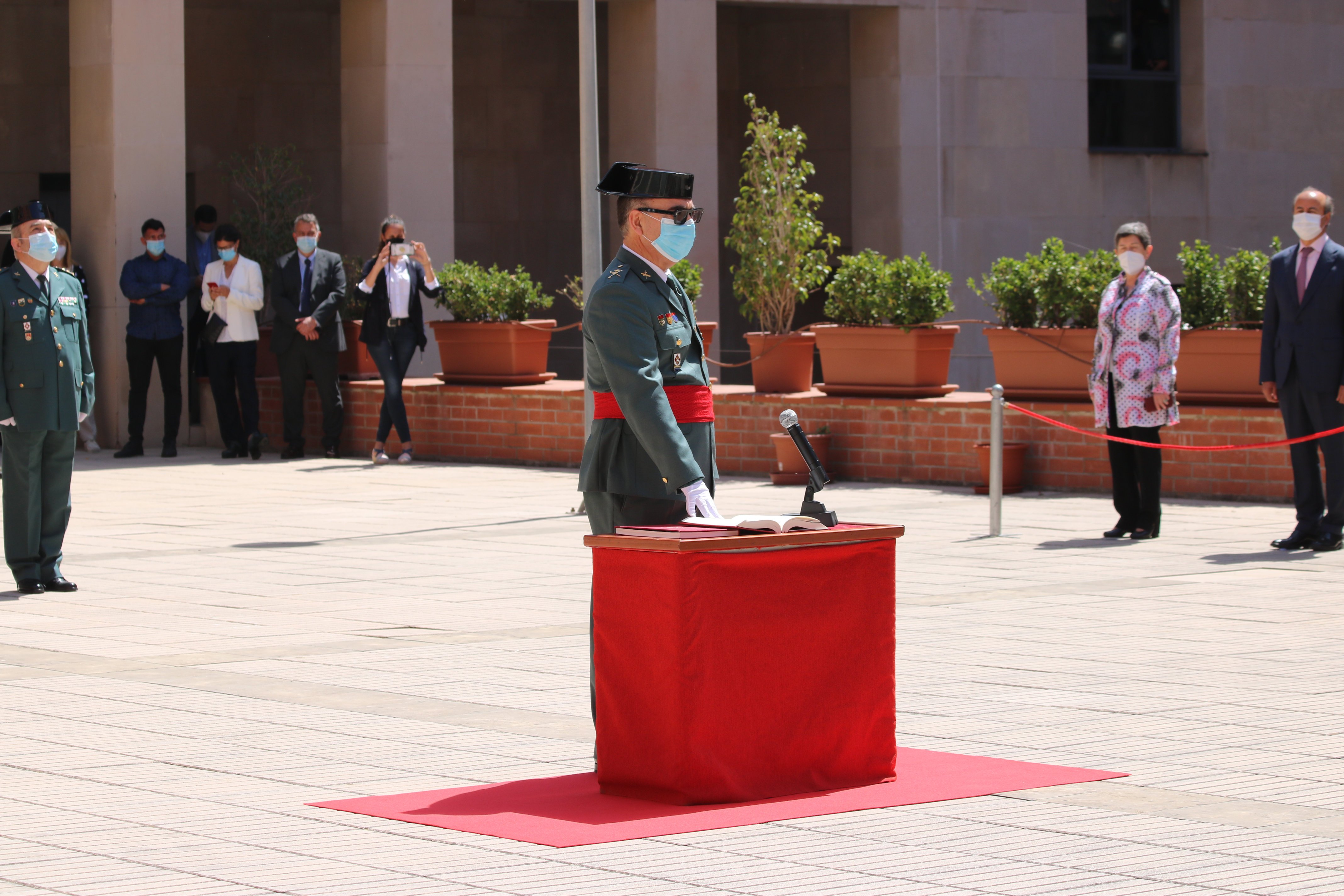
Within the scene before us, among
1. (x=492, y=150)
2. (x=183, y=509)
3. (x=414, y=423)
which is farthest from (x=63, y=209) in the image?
(x=183, y=509)

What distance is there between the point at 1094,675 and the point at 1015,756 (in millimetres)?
1537

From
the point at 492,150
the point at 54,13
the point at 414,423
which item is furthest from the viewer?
the point at 492,150

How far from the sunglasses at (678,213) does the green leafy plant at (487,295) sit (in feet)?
38.8

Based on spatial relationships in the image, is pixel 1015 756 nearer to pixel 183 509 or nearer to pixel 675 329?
pixel 675 329

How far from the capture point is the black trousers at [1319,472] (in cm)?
1160

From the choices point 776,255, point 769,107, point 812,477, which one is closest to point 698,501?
point 812,477

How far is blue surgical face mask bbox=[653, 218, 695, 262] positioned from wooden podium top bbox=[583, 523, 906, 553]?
1.00m

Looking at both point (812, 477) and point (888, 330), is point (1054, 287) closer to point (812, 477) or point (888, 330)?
point (888, 330)

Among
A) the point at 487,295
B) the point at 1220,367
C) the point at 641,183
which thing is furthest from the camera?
the point at 487,295

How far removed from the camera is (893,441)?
52.1 feet

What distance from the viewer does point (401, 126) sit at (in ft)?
70.5

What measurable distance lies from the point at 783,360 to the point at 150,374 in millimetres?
6605

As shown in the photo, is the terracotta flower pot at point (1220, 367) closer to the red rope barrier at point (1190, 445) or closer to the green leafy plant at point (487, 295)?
the red rope barrier at point (1190, 445)

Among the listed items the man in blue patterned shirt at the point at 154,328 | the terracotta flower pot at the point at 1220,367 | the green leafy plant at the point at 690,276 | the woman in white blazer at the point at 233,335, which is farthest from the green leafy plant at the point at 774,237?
the man in blue patterned shirt at the point at 154,328
